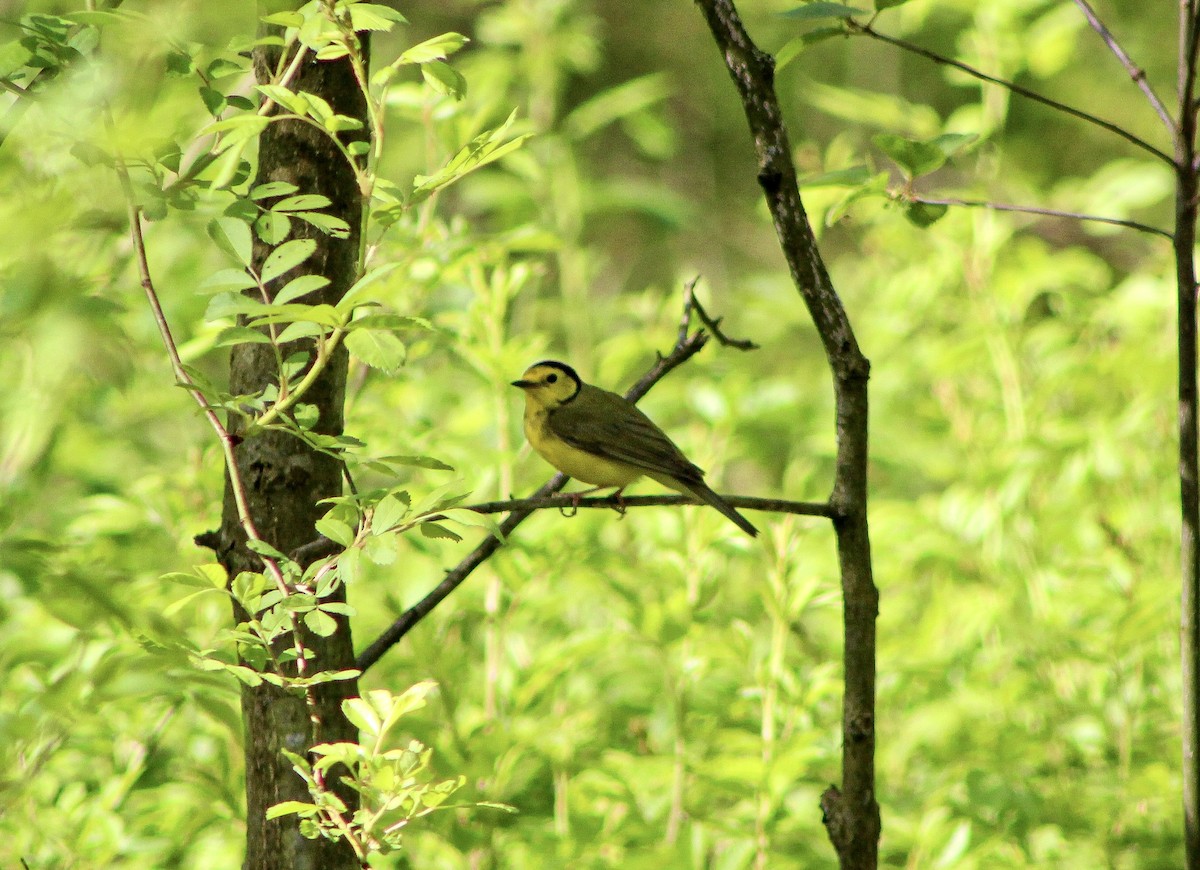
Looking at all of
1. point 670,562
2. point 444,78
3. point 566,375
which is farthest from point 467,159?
point 566,375

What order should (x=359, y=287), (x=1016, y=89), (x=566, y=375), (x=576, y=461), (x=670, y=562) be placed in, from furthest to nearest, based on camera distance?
(x=566, y=375)
(x=576, y=461)
(x=670, y=562)
(x=1016, y=89)
(x=359, y=287)

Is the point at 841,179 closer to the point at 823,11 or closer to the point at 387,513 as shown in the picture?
the point at 823,11

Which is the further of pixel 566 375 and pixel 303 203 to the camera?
pixel 566 375

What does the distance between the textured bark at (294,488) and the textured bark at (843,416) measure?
625 mm

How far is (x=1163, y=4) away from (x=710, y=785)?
7533 millimetres

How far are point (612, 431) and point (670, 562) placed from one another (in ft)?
2.93

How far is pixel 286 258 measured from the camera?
140 centimetres

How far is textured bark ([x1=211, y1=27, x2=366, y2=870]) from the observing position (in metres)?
1.73

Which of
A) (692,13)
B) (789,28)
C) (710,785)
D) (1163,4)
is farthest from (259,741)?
(692,13)

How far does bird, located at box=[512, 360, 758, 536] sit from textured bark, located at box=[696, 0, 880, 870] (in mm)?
1607

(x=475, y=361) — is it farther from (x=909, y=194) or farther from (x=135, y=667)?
(x=135, y=667)

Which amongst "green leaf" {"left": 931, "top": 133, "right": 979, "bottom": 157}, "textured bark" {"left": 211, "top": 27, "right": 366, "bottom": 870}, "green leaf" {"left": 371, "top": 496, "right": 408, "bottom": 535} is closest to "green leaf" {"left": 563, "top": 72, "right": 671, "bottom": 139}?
"textured bark" {"left": 211, "top": 27, "right": 366, "bottom": 870}

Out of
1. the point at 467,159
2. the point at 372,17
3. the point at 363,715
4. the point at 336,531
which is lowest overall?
the point at 363,715

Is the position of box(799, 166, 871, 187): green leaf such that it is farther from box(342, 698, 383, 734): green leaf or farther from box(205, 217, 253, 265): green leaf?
box(342, 698, 383, 734): green leaf
